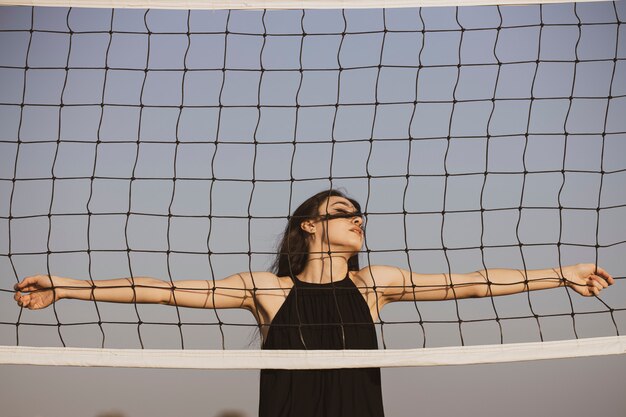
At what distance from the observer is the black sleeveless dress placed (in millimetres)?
3494

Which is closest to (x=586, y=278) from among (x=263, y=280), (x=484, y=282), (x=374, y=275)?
(x=484, y=282)

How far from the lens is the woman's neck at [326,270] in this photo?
383cm

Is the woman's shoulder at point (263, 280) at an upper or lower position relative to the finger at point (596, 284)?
upper

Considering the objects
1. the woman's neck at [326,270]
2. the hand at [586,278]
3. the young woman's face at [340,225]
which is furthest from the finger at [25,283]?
the hand at [586,278]

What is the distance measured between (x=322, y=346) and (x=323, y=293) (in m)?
0.26

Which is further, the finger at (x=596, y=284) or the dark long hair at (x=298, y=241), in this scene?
the dark long hair at (x=298, y=241)

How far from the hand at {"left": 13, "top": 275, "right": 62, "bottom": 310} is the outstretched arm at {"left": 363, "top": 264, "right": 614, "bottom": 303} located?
144cm

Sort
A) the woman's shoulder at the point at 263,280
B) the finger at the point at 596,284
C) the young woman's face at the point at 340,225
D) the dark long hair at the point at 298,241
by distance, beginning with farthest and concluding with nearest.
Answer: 1. the dark long hair at the point at 298,241
2. the young woman's face at the point at 340,225
3. the woman's shoulder at the point at 263,280
4. the finger at the point at 596,284

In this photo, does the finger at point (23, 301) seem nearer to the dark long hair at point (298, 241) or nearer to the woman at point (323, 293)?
the woman at point (323, 293)

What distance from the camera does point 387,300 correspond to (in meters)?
3.85

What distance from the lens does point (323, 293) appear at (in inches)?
149

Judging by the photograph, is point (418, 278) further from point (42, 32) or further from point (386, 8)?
point (42, 32)

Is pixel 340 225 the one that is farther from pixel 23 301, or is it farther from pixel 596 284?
pixel 23 301

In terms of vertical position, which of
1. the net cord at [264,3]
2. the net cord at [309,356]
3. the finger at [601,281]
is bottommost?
the net cord at [309,356]
